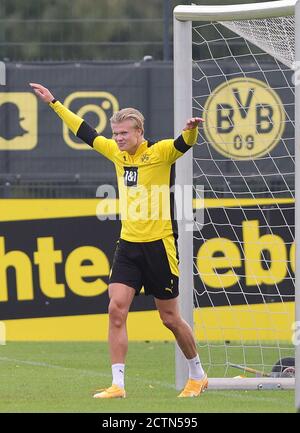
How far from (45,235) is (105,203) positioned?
0.74 meters

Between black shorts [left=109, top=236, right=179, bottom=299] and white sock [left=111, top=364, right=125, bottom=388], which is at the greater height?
black shorts [left=109, top=236, right=179, bottom=299]

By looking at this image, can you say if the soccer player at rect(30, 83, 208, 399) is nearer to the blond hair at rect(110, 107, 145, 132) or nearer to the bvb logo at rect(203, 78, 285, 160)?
the blond hair at rect(110, 107, 145, 132)

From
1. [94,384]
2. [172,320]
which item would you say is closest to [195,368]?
[172,320]

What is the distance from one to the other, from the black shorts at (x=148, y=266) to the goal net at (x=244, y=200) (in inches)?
171

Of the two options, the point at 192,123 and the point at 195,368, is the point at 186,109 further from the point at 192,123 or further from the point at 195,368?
the point at 195,368

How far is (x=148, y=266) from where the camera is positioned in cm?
1006

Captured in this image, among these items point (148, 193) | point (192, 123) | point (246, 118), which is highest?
point (246, 118)

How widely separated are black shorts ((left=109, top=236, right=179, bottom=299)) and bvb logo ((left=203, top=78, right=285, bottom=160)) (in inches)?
182

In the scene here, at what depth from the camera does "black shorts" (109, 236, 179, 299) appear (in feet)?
32.9

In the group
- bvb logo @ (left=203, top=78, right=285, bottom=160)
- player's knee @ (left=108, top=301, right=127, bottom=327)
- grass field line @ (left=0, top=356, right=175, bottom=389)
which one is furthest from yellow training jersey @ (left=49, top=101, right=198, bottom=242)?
bvb logo @ (left=203, top=78, right=285, bottom=160)

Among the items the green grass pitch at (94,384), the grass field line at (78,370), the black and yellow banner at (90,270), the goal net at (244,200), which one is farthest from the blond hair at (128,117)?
the black and yellow banner at (90,270)

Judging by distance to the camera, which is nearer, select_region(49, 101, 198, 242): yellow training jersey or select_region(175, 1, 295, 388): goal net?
select_region(49, 101, 198, 242): yellow training jersey

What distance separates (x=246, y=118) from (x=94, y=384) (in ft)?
14.8

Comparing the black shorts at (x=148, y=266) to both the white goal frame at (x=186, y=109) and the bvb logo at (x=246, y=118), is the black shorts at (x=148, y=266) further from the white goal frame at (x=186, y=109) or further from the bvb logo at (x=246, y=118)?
the bvb logo at (x=246, y=118)
